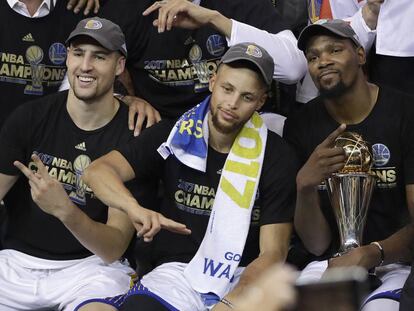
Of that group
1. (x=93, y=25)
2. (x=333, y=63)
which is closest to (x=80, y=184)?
(x=93, y=25)

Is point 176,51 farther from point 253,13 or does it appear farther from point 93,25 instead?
point 93,25

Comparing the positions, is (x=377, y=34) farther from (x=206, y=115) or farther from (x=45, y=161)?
(x=45, y=161)

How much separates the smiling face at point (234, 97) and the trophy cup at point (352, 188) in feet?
1.29

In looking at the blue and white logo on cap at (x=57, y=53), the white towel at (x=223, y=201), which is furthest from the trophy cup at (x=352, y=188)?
the blue and white logo on cap at (x=57, y=53)

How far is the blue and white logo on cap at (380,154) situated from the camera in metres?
3.50

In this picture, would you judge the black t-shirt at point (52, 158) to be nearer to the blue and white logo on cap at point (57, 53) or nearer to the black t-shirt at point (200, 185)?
the black t-shirt at point (200, 185)

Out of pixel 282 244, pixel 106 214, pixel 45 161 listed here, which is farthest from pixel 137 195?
pixel 282 244

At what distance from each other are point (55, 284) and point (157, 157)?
25.4 inches

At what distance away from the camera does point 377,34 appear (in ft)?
12.8

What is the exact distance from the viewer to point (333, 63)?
3535mm

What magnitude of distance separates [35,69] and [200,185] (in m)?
1.11

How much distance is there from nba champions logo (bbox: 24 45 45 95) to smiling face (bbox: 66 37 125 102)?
0.40m

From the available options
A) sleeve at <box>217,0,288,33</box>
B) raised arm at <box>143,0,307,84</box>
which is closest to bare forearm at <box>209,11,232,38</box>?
raised arm at <box>143,0,307,84</box>

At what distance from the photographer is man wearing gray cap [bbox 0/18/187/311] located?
352cm
